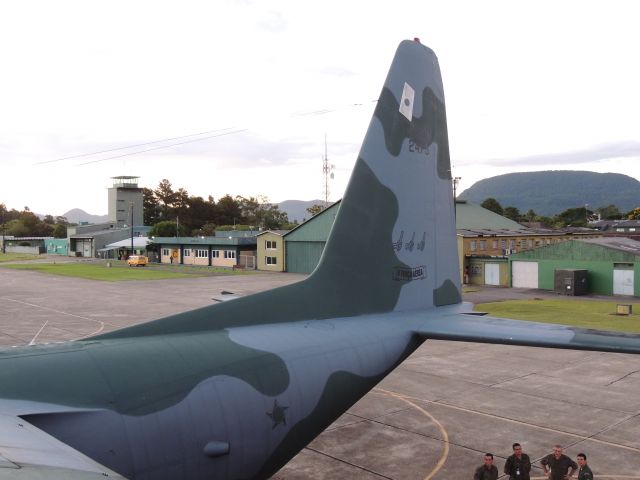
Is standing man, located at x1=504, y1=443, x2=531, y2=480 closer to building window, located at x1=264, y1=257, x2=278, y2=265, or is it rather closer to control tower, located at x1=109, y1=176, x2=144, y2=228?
building window, located at x1=264, y1=257, x2=278, y2=265

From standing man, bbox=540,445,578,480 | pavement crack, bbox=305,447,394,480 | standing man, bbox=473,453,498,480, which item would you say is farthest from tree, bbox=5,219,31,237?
standing man, bbox=540,445,578,480

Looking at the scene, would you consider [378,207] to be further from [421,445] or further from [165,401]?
[421,445]

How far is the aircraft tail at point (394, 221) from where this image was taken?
9586 millimetres

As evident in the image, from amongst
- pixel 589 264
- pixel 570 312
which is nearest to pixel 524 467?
pixel 570 312

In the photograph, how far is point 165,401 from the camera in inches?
250

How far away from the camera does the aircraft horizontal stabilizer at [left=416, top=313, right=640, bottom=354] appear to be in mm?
7660

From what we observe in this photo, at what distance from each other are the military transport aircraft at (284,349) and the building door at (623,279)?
3395cm

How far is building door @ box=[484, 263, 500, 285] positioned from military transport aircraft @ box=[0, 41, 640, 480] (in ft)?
126

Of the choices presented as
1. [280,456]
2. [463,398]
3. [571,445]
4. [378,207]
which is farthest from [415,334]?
[463,398]

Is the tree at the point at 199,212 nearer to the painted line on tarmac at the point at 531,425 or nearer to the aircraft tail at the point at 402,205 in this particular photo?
the painted line on tarmac at the point at 531,425

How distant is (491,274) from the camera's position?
160 feet

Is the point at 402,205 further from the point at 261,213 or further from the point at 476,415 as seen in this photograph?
the point at 261,213

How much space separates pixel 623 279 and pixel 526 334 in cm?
3689

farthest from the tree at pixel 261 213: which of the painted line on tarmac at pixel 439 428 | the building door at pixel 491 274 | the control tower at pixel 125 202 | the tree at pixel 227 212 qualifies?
the painted line on tarmac at pixel 439 428
